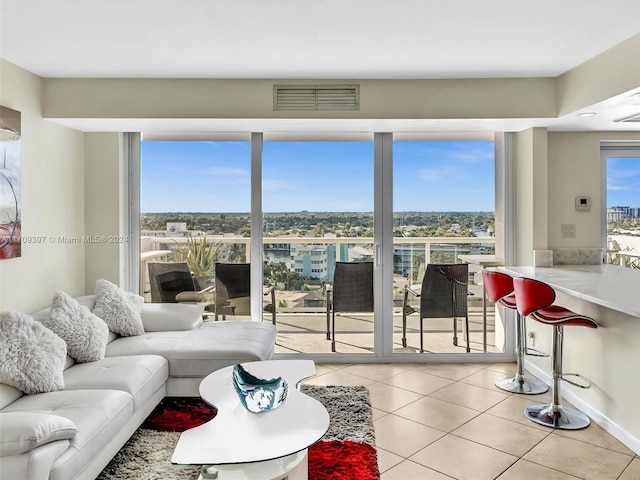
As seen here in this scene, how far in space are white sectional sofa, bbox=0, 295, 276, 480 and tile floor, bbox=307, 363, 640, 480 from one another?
0.94 m

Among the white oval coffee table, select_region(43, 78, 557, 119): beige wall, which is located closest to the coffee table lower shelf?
the white oval coffee table

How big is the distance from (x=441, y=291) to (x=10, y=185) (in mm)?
3688

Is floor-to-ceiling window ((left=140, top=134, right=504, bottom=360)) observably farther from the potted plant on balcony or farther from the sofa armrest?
the sofa armrest

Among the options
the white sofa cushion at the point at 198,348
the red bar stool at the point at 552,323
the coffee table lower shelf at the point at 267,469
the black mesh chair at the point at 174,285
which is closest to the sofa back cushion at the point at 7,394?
the white sofa cushion at the point at 198,348

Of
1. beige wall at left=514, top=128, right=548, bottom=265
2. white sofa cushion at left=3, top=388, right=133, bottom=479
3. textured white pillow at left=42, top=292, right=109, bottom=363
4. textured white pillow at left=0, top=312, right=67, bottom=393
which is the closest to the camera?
white sofa cushion at left=3, top=388, right=133, bottom=479

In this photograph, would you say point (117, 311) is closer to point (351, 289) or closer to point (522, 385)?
point (351, 289)

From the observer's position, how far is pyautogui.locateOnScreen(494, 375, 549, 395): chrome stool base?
383 cm

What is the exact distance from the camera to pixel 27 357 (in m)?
2.59

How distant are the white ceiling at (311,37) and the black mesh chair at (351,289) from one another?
5.82 ft

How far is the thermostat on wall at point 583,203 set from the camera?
14.6 feet

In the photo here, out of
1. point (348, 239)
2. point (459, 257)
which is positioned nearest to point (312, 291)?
point (348, 239)

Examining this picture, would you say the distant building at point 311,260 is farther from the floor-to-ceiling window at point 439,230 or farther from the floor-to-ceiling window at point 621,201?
the floor-to-ceiling window at point 621,201

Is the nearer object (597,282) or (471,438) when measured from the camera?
(471,438)

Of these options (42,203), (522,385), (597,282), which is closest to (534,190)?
(597,282)
